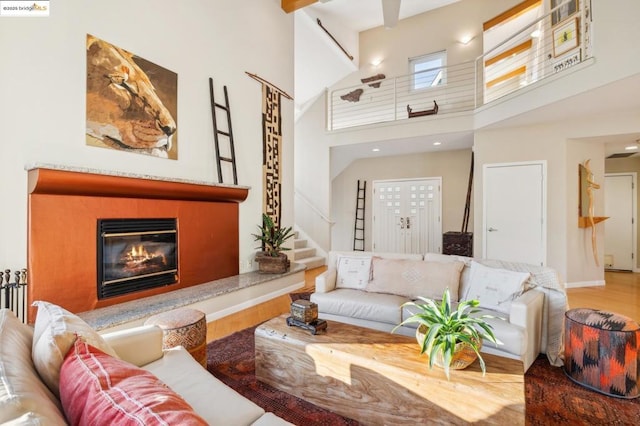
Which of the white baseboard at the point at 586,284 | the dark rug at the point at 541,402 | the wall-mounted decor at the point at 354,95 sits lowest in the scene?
the dark rug at the point at 541,402

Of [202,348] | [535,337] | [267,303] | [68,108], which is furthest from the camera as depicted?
[267,303]

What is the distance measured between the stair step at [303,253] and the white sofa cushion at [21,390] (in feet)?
16.6

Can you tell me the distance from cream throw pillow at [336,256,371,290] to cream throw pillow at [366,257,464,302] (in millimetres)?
83

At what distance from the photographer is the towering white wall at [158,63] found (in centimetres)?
230

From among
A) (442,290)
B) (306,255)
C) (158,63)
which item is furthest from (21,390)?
(306,255)

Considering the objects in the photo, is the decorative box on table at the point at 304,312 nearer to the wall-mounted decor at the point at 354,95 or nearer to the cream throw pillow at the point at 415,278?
the cream throw pillow at the point at 415,278

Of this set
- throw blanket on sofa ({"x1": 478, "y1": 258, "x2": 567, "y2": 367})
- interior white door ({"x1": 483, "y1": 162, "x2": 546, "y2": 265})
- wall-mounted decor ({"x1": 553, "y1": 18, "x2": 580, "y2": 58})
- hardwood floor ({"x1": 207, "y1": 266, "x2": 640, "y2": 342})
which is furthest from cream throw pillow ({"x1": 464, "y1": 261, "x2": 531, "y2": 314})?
wall-mounted decor ({"x1": 553, "y1": 18, "x2": 580, "y2": 58})

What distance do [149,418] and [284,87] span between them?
16.9 feet

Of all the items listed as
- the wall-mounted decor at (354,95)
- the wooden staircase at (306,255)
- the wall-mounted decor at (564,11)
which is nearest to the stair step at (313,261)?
the wooden staircase at (306,255)

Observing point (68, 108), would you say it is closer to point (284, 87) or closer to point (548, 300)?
point (284, 87)

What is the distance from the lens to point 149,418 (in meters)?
0.65

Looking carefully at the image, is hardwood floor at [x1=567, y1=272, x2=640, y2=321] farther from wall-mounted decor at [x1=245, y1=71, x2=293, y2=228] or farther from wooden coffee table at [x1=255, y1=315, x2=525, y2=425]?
wall-mounted decor at [x1=245, y1=71, x2=293, y2=228]

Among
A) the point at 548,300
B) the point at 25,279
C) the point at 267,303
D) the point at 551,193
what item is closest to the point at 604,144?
the point at 551,193

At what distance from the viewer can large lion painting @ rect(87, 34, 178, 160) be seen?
2.75 m
